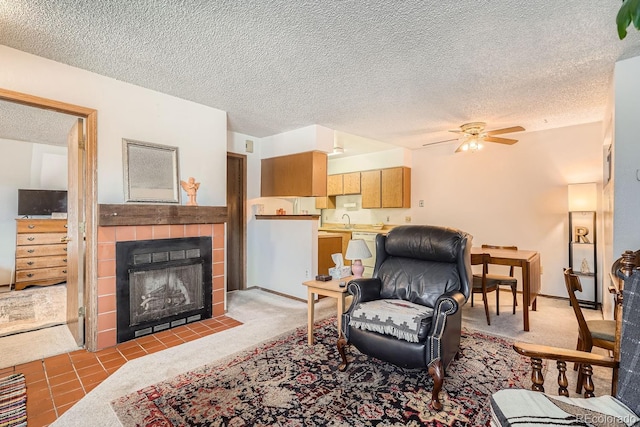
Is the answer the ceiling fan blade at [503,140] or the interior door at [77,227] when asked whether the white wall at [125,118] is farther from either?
the ceiling fan blade at [503,140]

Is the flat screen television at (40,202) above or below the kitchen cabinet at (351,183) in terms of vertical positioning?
below

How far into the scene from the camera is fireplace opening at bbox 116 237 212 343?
2914 mm

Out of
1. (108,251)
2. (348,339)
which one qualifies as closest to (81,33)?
(108,251)

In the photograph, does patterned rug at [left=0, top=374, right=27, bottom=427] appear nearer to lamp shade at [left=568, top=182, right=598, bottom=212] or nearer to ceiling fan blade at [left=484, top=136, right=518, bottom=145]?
ceiling fan blade at [left=484, top=136, right=518, bottom=145]

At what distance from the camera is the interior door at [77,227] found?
2.88 meters

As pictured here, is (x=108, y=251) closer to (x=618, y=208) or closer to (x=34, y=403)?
(x=34, y=403)

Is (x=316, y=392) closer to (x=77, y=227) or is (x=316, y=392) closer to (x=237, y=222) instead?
(x=77, y=227)

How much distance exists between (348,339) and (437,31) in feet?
7.59

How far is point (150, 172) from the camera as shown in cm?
316

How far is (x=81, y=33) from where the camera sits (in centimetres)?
217

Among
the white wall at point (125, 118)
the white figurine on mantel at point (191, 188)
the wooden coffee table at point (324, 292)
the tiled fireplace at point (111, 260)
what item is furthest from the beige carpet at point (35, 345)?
the wooden coffee table at point (324, 292)

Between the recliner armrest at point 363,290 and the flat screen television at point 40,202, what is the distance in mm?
5529

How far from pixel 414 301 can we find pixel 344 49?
2077 millimetres

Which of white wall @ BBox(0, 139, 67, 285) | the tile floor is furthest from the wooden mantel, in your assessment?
white wall @ BBox(0, 139, 67, 285)
